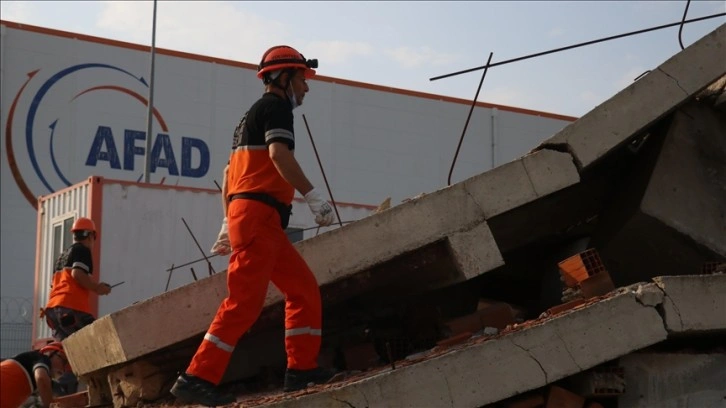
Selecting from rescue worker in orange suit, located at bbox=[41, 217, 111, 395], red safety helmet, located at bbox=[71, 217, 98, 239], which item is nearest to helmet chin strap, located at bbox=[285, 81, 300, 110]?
rescue worker in orange suit, located at bbox=[41, 217, 111, 395]

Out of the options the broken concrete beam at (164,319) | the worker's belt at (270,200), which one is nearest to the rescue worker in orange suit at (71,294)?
the broken concrete beam at (164,319)

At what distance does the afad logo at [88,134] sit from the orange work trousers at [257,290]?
12350 mm

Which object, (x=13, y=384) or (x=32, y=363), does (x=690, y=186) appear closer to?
(x=32, y=363)

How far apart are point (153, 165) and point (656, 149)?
44.0 feet

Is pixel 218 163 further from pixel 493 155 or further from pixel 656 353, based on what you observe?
pixel 656 353

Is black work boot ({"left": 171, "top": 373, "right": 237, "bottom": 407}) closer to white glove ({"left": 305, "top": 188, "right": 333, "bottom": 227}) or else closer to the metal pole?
white glove ({"left": 305, "top": 188, "right": 333, "bottom": 227})

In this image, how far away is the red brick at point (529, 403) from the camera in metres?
5.70

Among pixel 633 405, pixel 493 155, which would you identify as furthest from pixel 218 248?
pixel 493 155

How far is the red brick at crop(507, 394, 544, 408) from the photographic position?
18.7 feet

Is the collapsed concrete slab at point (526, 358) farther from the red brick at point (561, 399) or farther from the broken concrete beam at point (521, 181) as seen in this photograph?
the broken concrete beam at point (521, 181)

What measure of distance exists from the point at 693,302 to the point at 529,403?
1.05 m

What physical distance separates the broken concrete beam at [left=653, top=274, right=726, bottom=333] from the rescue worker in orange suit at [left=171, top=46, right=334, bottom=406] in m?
1.86

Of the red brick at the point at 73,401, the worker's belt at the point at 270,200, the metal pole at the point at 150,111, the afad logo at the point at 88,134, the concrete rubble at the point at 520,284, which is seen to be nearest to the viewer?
the concrete rubble at the point at 520,284

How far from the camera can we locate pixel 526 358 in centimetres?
566
